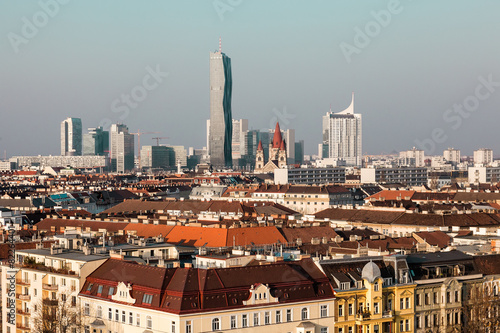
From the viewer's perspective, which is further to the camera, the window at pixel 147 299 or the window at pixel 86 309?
the window at pixel 86 309

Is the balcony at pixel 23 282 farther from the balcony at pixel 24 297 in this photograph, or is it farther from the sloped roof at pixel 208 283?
the sloped roof at pixel 208 283

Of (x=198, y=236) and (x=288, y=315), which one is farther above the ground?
(x=198, y=236)

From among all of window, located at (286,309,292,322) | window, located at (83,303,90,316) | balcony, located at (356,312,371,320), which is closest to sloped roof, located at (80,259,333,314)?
window, located at (286,309,292,322)

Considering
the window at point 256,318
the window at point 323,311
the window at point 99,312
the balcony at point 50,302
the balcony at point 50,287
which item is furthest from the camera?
the balcony at point 50,287

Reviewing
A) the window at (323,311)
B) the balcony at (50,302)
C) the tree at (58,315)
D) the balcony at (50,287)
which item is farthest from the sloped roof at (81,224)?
the window at (323,311)

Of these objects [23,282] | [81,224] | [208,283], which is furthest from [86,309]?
[81,224]

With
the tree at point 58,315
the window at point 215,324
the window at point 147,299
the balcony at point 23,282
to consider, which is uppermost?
the window at point 147,299

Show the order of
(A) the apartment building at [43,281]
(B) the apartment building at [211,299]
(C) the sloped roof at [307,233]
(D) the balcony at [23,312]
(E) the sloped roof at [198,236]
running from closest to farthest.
Result: 1. (B) the apartment building at [211,299]
2. (A) the apartment building at [43,281]
3. (D) the balcony at [23,312]
4. (E) the sloped roof at [198,236]
5. (C) the sloped roof at [307,233]

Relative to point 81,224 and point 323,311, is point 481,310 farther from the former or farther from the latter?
point 81,224

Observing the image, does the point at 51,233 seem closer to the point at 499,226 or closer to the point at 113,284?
the point at 113,284
